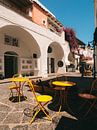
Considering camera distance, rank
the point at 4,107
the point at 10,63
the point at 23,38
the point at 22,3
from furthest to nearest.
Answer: the point at 22,3
the point at 23,38
the point at 10,63
the point at 4,107

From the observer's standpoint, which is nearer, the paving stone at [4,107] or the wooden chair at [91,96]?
the wooden chair at [91,96]

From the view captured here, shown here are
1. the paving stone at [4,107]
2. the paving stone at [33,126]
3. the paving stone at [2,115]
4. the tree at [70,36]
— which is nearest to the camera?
the paving stone at [33,126]

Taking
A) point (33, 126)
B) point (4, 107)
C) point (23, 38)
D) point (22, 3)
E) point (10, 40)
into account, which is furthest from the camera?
point (22, 3)

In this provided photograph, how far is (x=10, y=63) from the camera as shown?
1814 centimetres

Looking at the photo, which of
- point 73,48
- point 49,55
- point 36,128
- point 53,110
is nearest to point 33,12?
point 49,55

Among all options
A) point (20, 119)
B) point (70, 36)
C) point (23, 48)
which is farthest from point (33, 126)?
point (70, 36)

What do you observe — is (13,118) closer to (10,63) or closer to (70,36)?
(10,63)

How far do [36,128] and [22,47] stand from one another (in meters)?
14.6

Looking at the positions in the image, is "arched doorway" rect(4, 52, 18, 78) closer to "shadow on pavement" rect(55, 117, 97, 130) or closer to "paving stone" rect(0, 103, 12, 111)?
"paving stone" rect(0, 103, 12, 111)

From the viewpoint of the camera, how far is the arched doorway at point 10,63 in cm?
1753

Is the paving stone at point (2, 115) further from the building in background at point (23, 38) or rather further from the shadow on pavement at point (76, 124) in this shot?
the building in background at point (23, 38)

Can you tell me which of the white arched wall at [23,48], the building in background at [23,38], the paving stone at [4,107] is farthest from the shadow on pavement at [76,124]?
the white arched wall at [23,48]

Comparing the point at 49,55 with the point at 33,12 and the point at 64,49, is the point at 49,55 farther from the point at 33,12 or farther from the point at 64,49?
the point at 33,12

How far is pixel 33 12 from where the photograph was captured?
21.1 metres
